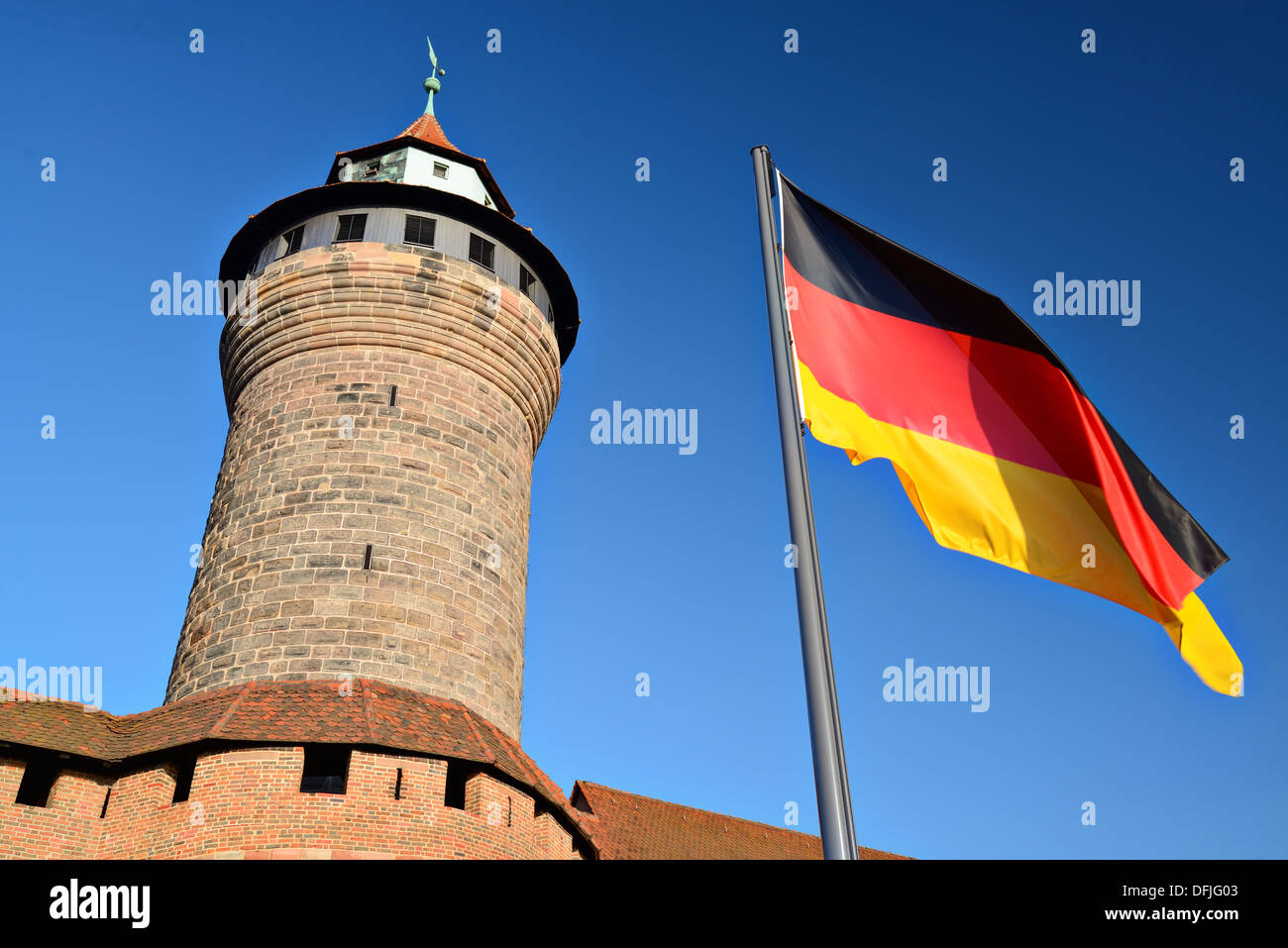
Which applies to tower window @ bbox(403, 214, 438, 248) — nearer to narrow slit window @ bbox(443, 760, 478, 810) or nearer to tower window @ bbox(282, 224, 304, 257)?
tower window @ bbox(282, 224, 304, 257)

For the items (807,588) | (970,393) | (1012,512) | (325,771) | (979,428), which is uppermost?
(970,393)

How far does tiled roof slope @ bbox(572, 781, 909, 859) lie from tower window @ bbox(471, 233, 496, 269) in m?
9.98

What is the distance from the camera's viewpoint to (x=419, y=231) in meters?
17.4

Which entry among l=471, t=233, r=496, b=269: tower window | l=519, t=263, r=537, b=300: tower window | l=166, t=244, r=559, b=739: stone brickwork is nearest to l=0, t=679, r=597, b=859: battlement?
l=166, t=244, r=559, b=739: stone brickwork

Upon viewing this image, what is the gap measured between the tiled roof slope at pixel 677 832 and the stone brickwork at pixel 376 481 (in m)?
6.91

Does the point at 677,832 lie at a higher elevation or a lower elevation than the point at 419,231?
lower

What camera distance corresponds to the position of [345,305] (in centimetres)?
1638

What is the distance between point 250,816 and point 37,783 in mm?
3049

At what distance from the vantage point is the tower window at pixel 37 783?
12219 mm

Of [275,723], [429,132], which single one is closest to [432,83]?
[429,132]

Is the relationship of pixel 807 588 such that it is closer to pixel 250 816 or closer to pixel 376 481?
pixel 250 816

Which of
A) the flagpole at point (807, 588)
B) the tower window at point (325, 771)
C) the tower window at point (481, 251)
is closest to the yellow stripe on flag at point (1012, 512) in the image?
the flagpole at point (807, 588)
